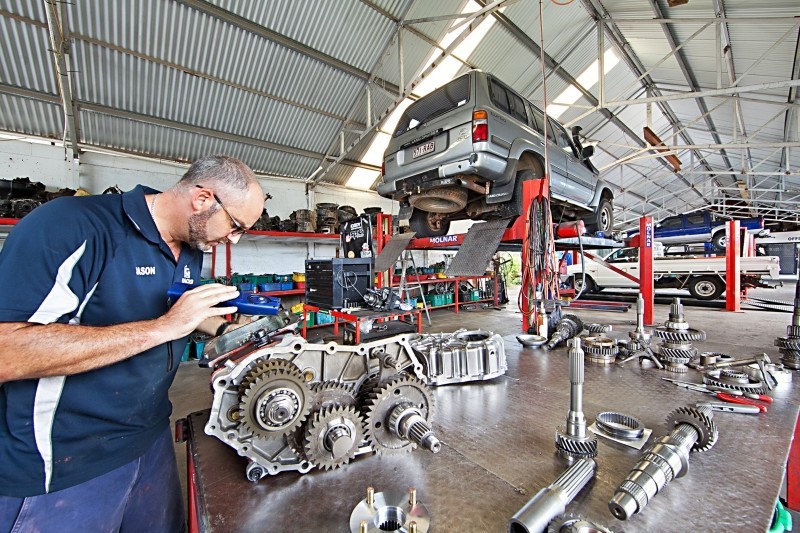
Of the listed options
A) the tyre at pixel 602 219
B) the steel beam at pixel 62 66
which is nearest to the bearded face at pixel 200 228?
the steel beam at pixel 62 66

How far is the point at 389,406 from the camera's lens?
93cm

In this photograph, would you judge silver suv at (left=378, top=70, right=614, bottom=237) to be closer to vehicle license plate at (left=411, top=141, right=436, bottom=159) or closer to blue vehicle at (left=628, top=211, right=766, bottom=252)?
vehicle license plate at (left=411, top=141, right=436, bottom=159)

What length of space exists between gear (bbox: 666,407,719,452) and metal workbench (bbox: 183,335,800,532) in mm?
35

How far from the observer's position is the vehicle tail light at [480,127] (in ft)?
9.88

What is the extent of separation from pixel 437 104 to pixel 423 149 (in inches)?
27.3

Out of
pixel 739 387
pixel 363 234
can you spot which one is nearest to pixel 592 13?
pixel 363 234

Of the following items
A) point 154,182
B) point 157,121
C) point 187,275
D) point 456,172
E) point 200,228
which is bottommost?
point 187,275

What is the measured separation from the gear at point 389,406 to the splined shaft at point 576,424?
460 mm

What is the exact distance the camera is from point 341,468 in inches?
37.9

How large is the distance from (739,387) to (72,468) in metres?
2.57

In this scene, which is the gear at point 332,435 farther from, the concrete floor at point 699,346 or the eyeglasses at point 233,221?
the concrete floor at point 699,346

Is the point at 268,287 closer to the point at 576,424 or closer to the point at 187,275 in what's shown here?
the point at 187,275

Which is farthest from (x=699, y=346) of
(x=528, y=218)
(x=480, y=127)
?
(x=480, y=127)

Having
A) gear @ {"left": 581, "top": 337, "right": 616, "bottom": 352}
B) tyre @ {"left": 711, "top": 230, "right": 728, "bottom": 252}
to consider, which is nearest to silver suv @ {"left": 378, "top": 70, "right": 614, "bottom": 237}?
gear @ {"left": 581, "top": 337, "right": 616, "bottom": 352}
